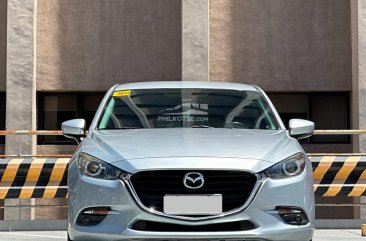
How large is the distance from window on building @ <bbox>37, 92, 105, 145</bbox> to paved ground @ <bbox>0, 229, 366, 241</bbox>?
5.62 m

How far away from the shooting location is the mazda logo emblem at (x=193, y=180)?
5.15 m

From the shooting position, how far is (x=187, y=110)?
6.77 meters

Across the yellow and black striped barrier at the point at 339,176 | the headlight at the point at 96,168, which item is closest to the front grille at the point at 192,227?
the headlight at the point at 96,168

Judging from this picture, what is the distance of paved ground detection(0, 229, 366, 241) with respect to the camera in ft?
33.0

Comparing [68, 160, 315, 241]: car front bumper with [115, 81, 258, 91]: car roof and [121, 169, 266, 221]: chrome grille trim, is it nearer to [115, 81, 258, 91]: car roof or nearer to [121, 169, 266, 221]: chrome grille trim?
[121, 169, 266, 221]: chrome grille trim

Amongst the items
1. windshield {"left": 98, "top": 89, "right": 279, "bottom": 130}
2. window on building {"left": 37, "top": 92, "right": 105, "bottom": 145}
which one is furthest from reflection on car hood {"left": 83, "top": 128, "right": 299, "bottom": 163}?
window on building {"left": 37, "top": 92, "right": 105, "bottom": 145}

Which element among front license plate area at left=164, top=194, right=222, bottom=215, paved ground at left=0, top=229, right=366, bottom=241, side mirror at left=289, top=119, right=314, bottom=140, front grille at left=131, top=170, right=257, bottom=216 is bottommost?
paved ground at left=0, top=229, right=366, bottom=241

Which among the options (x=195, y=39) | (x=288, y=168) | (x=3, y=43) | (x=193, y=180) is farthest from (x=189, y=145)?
(x=3, y=43)

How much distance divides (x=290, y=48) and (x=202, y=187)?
11467 millimetres

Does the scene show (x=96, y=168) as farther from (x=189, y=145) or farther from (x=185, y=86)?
(x=185, y=86)

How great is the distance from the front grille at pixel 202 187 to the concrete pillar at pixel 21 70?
34.9 feet

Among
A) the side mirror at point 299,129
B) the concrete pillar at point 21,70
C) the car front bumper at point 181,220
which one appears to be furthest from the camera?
the concrete pillar at point 21,70

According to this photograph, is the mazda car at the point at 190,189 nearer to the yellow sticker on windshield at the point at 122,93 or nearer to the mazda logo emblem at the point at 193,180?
the mazda logo emblem at the point at 193,180

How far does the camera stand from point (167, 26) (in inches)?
640
